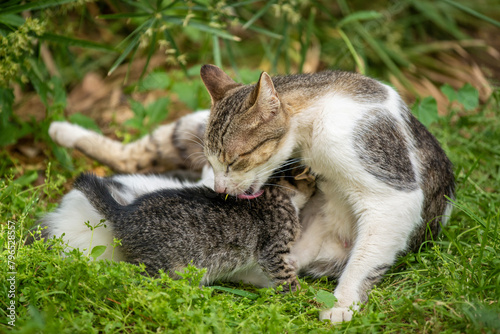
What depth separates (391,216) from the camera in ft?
9.11

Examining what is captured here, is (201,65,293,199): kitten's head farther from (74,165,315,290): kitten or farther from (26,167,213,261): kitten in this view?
(26,167,213,261): kitten

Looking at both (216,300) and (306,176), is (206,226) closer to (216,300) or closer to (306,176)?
(216,300)

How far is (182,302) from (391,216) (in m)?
1.31

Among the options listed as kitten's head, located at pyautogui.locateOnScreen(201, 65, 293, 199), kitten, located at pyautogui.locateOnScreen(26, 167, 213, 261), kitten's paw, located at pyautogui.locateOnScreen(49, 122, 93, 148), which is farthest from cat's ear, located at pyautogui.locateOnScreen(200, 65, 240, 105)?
kitten's paw, located at pyautogui.locateOnScreen(49, 122, 93, 148)

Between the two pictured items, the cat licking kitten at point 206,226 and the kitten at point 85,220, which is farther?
the kitten at point 85,220

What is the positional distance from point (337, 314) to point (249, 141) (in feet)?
3.61

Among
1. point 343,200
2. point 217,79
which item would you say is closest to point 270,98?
point 217,79

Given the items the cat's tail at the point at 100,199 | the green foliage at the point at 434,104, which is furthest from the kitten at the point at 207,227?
the green foliage at the point at 434,104

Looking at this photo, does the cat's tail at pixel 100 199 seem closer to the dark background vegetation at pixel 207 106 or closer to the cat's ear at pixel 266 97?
the dark background vegetation at pixel 207 106

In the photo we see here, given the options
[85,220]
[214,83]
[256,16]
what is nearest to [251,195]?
[214,83]

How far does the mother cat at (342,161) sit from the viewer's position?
2.77 metres

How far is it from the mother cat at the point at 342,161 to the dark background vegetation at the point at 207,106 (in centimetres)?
18

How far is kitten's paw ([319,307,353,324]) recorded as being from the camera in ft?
8.24

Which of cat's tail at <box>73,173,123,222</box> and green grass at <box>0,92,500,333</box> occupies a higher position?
cat's tail at <box>73,173,123,222</box>
